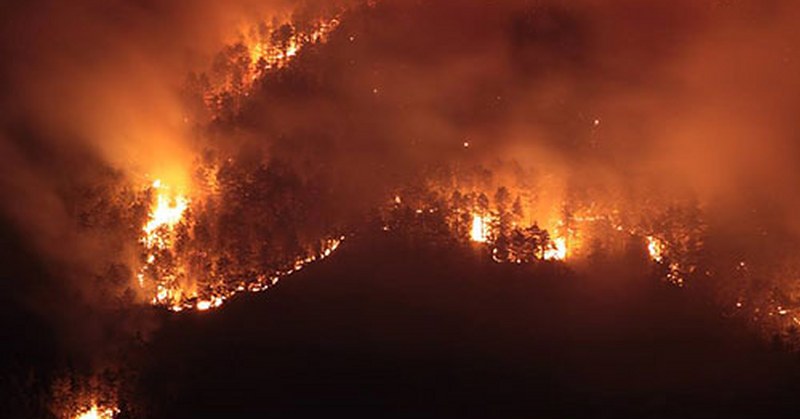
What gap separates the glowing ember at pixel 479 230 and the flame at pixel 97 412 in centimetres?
469

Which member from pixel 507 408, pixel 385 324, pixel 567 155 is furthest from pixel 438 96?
pixel 507 408

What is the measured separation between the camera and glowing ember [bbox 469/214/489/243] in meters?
11.8

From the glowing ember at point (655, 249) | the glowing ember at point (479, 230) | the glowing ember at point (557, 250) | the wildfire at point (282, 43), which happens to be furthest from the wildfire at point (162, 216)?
the glowing ember at point (655, 249)

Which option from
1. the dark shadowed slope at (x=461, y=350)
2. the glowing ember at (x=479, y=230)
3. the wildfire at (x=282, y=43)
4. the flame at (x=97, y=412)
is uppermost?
the wildfire at (x=282, y=43)

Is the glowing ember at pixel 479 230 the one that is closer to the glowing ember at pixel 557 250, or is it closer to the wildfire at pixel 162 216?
the glowing ember at pixel 557 250

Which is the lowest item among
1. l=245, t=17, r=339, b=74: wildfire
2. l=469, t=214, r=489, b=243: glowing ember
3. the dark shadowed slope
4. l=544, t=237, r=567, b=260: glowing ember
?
the dark shadowed slope

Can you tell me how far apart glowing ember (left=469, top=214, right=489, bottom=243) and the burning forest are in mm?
41

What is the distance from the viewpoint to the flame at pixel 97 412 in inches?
392

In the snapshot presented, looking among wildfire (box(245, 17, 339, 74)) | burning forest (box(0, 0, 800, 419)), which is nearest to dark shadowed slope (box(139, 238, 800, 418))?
burning forest (box(0, 0, 800, 419))

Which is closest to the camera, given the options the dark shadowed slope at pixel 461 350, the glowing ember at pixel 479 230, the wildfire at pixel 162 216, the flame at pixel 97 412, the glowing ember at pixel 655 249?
the dark shadowed slope at pixel 461 350

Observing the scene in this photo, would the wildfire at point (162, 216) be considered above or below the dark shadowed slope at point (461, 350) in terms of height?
above

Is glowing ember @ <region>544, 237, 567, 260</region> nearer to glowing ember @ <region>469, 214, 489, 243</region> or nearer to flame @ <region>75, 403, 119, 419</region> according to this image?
glowing ember @ <region>469, 214, 489, 243</region>

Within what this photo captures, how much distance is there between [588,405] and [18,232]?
7.61 m

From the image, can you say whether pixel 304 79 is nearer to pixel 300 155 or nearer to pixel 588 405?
pixel 300 155
